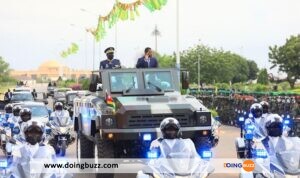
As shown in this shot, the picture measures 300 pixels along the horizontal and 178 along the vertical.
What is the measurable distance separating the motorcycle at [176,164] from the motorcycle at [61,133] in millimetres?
8167

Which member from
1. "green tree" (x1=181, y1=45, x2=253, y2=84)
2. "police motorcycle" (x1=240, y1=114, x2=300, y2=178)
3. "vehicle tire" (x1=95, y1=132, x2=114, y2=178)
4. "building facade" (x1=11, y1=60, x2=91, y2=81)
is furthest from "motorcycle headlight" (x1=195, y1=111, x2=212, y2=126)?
"building facade" (x1=11, y1=60, x2=91, y2=81)

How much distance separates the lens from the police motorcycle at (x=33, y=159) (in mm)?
7020

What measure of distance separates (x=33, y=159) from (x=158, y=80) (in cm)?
642

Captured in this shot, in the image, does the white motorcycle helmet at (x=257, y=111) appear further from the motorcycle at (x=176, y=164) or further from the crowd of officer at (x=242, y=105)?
the crowd of officer at (x=242, y=105)

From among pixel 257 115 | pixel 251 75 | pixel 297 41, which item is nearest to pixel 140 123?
pixel 257 115

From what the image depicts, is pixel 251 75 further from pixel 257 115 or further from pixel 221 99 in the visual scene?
pixel 257 115

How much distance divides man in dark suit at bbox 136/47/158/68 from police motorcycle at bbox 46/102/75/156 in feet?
10.2

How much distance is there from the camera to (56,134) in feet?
53.8

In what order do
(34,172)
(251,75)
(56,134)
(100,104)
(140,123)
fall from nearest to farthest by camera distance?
(34,172)
(140,123)
(100,104)
(56,134)
(251,75)

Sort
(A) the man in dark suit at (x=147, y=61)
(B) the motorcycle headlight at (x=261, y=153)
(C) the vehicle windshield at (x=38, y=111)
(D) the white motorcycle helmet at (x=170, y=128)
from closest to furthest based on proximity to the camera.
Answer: (D) the white motorcycle helmet at (x=170, y=128) < (B) the motorcycle headlight at (x=261, y=153) < (A) the man in dark suit at (x=147, y=61) < (C) the vehicle windshield at (x=38, y=111)

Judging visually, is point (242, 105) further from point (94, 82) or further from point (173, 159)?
point (173, 159)

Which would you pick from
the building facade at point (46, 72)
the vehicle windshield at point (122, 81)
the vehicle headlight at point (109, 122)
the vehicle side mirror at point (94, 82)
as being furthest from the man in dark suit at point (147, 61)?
the building facade at point (46, 72)

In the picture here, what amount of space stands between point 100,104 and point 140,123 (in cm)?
113

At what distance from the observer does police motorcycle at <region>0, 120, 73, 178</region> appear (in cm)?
702
